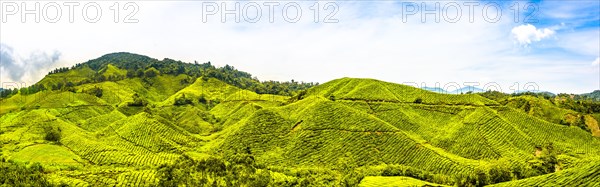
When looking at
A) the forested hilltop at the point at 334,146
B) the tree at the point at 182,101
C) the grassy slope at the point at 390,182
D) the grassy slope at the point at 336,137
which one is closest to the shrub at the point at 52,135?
the forested hilltop at the point at 334,146

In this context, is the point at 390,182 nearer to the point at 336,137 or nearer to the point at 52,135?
the point at 336,137

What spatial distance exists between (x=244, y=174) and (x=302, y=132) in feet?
80.2

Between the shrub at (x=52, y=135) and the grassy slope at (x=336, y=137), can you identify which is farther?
the shrub at (x=52, y=135)

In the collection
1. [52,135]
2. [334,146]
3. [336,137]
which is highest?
[336,137]

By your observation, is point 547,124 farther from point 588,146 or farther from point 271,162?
point 271,162

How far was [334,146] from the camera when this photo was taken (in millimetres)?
81500

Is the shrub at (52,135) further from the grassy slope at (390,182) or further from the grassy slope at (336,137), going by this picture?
the grassy slope at (390,182)

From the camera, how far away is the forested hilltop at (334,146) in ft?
209

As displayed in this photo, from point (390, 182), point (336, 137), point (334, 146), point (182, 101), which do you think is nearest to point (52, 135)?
point (334, 146)

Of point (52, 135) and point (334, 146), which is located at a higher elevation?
point (52, 135)

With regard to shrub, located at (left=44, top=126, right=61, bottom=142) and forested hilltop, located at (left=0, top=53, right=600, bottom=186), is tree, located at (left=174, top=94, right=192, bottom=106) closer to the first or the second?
forested hilltop, located at (left=0, top=53, right=600, bottom=186)

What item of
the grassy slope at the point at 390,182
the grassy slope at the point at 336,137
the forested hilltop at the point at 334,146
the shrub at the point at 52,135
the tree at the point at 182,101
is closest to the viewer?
the grassy slope at the point at 390,182

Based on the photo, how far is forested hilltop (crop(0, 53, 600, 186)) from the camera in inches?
2507

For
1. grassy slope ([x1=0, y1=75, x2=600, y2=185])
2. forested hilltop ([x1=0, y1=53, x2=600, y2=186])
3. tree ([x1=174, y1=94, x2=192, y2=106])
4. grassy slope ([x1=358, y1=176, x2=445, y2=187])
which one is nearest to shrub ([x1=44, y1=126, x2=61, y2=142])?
forested hilltop ([x1=0, y1=53, x2=600, y2=186])
